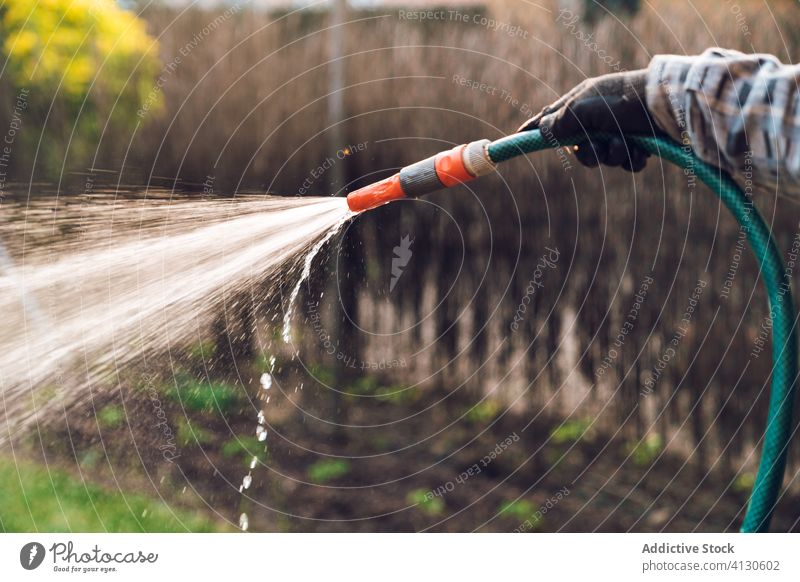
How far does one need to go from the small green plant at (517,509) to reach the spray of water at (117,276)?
0.79 metres

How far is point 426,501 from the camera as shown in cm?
222

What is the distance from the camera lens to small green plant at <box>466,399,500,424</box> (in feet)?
8.29

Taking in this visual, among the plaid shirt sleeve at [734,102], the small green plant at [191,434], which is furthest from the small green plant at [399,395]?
the plaid shirt sleeve at [734,102]

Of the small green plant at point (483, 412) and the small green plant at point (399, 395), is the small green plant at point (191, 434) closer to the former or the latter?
the small green plant at point (399, 395)

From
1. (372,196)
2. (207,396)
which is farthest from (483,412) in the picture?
(372,196)

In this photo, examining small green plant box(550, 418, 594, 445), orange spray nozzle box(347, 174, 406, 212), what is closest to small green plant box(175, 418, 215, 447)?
small green plant box(550, 418, 594, 445)

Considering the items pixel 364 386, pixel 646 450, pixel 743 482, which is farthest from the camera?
pixel 364 386

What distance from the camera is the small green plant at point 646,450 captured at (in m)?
2.31

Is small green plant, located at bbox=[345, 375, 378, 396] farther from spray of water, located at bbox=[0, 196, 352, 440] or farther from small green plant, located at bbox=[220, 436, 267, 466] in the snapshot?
spray of water, located at bbox=[0, 196, 352, 440]

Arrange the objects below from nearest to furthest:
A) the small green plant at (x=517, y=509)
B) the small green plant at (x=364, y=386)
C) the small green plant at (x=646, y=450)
Result: the small green plant at (x=517, y=509) → the small green plant at (x=646, y=450) → the small green plant at (x=364, y=386)

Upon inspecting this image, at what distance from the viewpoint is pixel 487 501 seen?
87.8 inches

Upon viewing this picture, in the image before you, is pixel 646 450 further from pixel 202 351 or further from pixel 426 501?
pixel 202 351

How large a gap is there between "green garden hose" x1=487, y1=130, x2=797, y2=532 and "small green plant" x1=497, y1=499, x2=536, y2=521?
100cm

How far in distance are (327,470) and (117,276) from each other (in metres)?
0.77
